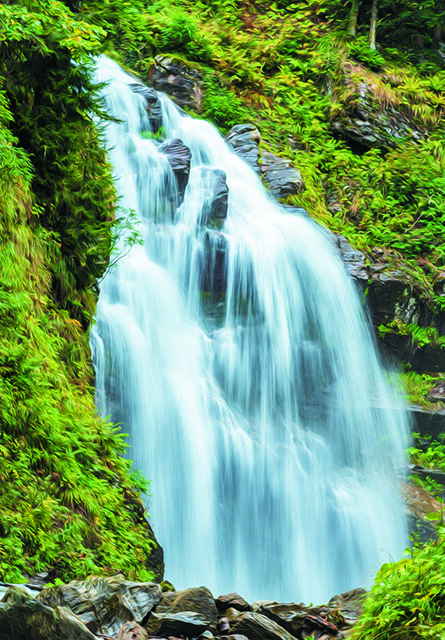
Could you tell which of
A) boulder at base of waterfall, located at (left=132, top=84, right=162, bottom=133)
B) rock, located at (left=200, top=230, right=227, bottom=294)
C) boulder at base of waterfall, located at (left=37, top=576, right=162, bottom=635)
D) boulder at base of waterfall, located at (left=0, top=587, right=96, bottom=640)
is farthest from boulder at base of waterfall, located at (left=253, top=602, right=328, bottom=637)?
boulder at base of waterfall, located at (left=132, top=84, right=162, bottom=133)

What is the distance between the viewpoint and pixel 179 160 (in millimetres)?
9336

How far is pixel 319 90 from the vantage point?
14.0 metres

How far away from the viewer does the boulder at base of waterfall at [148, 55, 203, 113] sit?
478 inches

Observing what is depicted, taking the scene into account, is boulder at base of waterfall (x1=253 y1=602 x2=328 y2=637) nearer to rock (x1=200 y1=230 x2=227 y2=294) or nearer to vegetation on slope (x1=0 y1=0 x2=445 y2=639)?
vegetation on slope (x1=0 y1=0 x2=445 y2=639)

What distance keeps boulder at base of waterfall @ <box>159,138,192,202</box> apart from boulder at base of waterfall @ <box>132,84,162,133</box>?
2.81 ft

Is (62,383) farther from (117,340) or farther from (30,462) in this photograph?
(117,340)

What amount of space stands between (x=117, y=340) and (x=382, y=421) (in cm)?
471

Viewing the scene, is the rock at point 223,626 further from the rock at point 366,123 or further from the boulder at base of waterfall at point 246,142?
the rock at point 366,123

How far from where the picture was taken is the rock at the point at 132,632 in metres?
2.88

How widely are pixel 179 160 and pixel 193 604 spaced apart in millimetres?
7290

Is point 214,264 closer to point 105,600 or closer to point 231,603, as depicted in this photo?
point 231,603

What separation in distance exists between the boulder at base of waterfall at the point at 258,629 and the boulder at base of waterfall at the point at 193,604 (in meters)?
0.15

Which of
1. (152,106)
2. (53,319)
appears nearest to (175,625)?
(53,319)


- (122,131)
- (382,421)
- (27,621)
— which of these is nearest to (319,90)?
(122,131)
